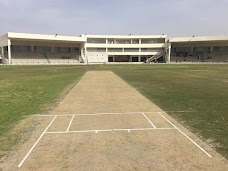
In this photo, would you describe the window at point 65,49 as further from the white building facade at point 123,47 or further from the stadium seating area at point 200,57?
the stadium seating area at point 200,57

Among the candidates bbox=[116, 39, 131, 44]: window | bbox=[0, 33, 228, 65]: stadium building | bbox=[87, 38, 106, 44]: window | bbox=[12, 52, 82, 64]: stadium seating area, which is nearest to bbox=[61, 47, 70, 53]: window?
bbox=[0, 33, 228, 65]: stadium building

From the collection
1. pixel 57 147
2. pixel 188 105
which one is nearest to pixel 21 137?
pixel 57 147

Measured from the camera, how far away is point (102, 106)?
678 inches

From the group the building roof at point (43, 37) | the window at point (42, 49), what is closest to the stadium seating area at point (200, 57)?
the building roof at point (43, 37)

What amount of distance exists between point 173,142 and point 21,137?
19.4ft

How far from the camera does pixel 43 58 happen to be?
386 feet

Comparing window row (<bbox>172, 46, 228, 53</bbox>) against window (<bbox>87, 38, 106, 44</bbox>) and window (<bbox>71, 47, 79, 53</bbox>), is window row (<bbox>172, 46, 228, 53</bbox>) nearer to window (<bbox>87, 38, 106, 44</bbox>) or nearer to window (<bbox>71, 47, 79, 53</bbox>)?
window (<bbox>87, 38, 106, 44</bbox>)

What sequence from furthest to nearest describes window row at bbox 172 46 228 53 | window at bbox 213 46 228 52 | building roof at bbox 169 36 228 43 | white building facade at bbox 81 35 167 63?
white building facade at bbox 81 35 167 63
window row at bbox 172 46 228 53
window at bbox 213 46 228 52
building roof at bbox 169 36 228 43

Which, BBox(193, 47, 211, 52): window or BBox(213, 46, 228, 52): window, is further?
BBox(193, 47, 211, 52): window

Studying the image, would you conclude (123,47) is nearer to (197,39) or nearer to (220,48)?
(197,39)

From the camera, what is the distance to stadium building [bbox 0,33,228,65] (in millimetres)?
111438

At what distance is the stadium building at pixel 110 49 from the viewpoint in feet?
366

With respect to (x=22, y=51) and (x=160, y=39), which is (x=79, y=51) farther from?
(x=160, y=39)

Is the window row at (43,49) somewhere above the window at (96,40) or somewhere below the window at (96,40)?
below
